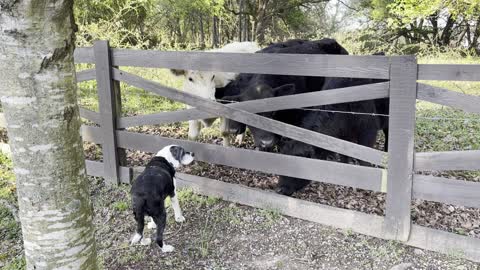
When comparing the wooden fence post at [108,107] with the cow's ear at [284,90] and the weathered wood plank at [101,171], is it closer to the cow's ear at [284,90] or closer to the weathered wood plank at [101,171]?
the weathered wood plank at [101,171]

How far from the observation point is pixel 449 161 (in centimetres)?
333

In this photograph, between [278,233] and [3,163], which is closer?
[278,233]

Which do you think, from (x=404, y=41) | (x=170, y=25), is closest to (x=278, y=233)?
(x=170, y=25)

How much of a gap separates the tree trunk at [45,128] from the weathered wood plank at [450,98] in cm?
276

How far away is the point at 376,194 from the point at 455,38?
67.3 ft

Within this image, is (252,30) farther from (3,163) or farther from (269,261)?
(269,261)

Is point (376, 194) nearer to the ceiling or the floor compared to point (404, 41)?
nearer to the floor

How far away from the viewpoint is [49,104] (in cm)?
192

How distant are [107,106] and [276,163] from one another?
2.33 meters

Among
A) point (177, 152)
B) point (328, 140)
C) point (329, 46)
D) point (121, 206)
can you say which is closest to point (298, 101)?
point (328, 140)

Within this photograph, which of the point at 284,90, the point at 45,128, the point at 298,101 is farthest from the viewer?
the point at 284,90

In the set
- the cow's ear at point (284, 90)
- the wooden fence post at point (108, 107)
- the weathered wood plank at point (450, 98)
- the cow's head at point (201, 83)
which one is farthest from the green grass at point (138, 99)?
the weathered wood plank at point (450, 98)

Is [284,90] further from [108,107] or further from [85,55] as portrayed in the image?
[85,55]

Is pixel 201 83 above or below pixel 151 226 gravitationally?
above
